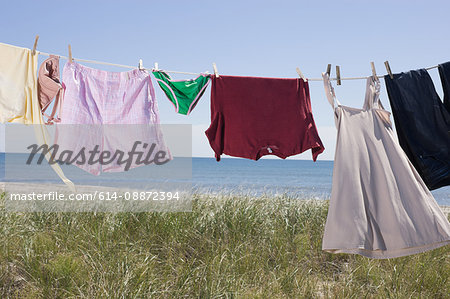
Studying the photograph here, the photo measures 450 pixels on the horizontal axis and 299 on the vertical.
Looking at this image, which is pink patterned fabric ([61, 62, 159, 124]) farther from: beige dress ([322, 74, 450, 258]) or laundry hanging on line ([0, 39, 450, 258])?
beige dress ([322, 74, 450, 258])

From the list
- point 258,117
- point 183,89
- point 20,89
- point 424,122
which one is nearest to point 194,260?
point 258,117

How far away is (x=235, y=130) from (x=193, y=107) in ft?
1.36

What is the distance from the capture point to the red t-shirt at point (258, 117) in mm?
3014

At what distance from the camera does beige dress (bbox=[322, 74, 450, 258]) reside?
7.97 feet

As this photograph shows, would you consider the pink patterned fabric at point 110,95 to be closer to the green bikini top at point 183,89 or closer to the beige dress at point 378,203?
the green bikini top at point 183,89

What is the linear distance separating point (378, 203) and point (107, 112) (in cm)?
213

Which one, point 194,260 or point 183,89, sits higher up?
point 183,89

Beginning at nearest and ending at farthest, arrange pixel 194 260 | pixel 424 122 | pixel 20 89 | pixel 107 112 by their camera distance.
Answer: pixel 424 122
pixel 20 89
pixel 107 112
pixel 194 260

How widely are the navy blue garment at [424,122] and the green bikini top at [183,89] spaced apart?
146 centimetres

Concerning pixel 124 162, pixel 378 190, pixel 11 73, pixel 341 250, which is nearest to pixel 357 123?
pixel 378 190

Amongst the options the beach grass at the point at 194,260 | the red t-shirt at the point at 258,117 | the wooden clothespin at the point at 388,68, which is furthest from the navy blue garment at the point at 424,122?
the beach grass at the point at 194,260

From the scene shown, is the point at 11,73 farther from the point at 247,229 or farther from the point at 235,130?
the point at 247,229

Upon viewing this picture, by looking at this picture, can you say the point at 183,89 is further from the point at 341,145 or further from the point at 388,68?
the point at 388,68

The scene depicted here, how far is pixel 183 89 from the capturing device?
3.09 metres
